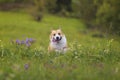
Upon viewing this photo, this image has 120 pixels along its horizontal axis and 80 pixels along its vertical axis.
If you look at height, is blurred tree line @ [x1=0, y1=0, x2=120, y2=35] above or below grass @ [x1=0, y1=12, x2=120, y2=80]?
above

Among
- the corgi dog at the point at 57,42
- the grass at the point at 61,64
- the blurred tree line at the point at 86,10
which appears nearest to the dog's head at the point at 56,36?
the corgi dog at the point at 57,42

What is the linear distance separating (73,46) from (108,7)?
38.8 m

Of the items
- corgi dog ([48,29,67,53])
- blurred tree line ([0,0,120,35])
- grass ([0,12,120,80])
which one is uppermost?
blurred tree line ([0,0,120,35])

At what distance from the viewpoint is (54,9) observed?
70688 millimetres

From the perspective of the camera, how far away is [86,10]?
2459 inches

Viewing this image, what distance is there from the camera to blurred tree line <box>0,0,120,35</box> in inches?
1912

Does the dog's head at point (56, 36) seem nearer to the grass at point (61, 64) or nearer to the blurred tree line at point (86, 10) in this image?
the grass at point (61, 64)

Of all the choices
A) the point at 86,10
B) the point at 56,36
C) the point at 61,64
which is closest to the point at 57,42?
the point at 56,36

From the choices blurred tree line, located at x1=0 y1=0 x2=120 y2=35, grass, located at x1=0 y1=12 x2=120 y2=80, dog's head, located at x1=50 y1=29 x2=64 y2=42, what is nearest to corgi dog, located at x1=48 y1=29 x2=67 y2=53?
dog's head, located at x1=50 y1=29 x2=64 y2=42

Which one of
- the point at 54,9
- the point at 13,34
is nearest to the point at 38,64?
the point at 13,34

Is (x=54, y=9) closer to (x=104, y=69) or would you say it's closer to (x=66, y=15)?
(x=66, y=15)

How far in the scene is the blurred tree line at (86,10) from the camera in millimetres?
48562

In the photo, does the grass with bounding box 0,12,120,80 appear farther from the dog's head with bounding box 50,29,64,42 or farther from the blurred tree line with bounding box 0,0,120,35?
the blurred tree line with bounding box 0,0,120,35

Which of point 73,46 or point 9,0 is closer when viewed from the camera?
point 73,46
